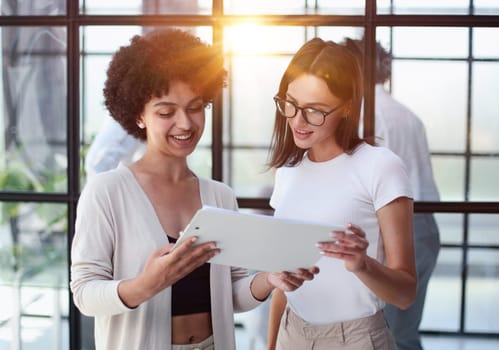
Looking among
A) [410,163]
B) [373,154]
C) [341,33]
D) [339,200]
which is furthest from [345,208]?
[341,33]

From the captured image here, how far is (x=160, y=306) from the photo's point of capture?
Answer: 1677 millimetres

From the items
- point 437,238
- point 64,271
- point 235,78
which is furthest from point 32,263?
point 437,238

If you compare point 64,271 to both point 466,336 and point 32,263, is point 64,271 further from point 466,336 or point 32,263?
point 466,336

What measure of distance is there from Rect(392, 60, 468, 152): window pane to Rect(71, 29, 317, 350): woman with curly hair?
2.81 feet

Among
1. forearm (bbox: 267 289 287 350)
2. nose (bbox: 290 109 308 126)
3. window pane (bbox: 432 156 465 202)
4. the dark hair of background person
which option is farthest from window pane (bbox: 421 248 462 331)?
nose (bbox: 290 109 308 126)

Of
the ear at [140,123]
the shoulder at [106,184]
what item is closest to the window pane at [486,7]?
the ear at [140,123]

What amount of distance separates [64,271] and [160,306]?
3.44ft

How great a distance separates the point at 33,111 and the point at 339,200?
1.33 m

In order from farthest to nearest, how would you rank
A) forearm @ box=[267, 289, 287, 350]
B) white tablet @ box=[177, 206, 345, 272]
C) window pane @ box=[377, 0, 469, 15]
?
1. window pane @ box=[377, 0, 469, 15]
2. forearm @ box=[267, 289, 287, 350]
3. white tablet @ box=[177, 206, 345, 272]

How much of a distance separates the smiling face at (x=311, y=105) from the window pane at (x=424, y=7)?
0.73 metres

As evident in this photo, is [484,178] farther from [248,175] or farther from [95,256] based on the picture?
[95,256]

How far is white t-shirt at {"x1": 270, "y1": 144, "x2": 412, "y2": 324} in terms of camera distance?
5.71 ft

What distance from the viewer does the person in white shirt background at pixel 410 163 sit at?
7.99ft

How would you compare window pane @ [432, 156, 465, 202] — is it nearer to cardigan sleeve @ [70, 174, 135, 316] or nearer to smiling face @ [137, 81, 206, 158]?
smiling face @ [137, 81, 206, 158]
